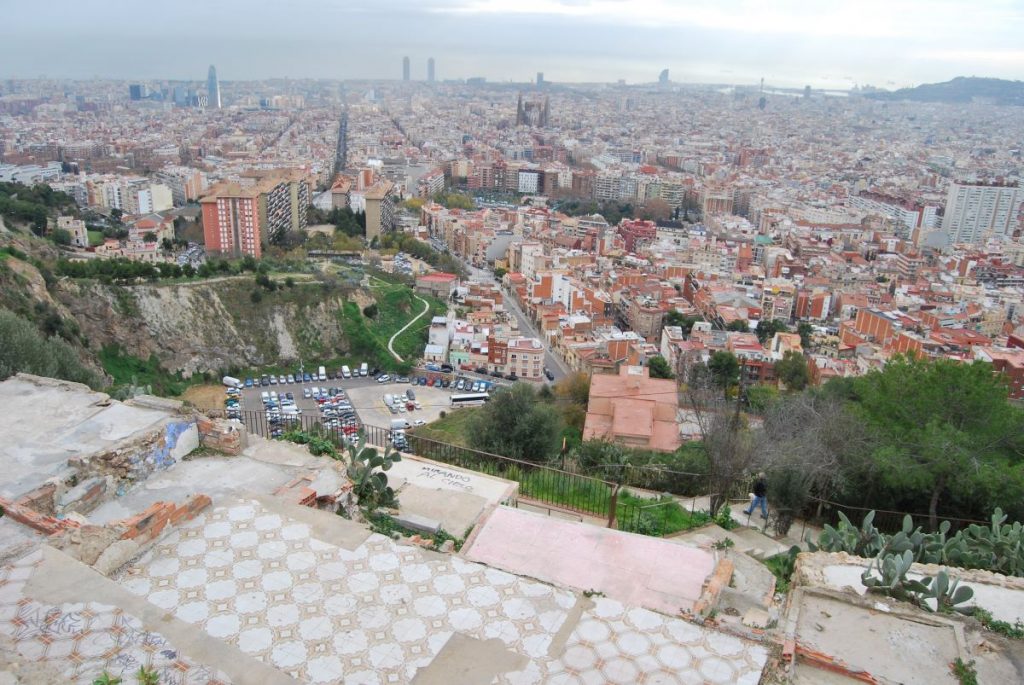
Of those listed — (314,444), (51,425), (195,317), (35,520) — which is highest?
(35,520)

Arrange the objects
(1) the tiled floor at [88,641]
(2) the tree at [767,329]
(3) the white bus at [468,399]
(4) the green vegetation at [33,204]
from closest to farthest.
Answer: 1. (1) the tiled floor at [88,641]
2. (3) the white bus at [468,399]
3. (4) the green vegetation at [33,204]
4. (2) the tree at [767,329]

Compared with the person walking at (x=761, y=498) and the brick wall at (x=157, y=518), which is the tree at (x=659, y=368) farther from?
the brick wall at (x=157, y=518)

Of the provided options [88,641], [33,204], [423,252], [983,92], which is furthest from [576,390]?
[983,92]

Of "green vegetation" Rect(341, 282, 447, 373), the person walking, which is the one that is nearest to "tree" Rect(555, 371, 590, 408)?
"green vegetation" Rect(341, 282, 447, 373)

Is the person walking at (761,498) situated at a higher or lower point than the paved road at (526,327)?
higher

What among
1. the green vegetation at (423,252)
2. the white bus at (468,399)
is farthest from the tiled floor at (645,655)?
the green vegetation at (423,252)

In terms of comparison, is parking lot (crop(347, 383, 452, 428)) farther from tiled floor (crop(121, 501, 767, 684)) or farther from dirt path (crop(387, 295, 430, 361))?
tiled floor (crop(121, 501, 767, 684))

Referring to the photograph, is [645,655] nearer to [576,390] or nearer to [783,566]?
[783,566]
